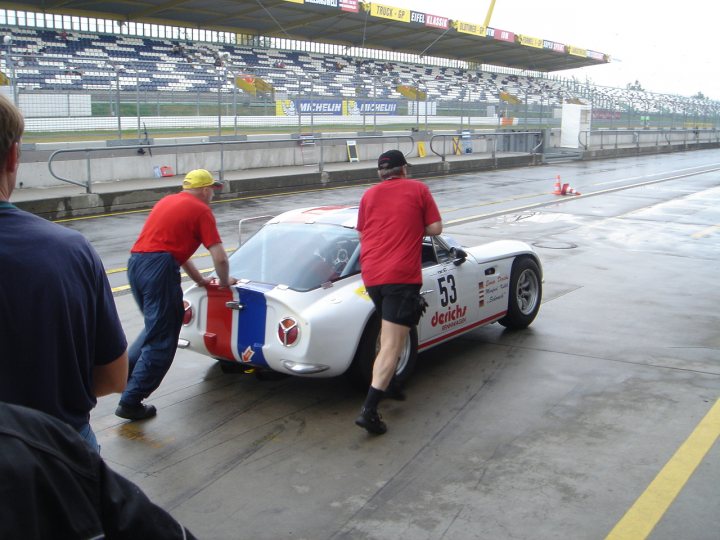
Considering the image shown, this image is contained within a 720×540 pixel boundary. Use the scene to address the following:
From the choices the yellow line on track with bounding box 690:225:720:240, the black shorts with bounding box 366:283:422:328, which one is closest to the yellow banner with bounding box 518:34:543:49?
the yellow line on track with bounding box 690:225:720:240

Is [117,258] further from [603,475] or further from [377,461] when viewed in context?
[603,475]

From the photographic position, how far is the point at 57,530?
143cm

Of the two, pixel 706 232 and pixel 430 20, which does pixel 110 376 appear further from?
pixel 430 20

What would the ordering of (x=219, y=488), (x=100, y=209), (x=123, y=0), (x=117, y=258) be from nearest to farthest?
(x=219, y=488)
(x=117, y=258)
(x=100, y=209)
(x=123, y=0)

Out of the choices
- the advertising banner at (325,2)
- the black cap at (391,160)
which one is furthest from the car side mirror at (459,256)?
the advertising banner at (325,2)

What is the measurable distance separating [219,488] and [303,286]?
174cm

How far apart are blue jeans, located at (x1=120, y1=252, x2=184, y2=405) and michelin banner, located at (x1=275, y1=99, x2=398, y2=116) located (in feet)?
63.0

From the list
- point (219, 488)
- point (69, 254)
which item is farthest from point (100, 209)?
point (69, 254)

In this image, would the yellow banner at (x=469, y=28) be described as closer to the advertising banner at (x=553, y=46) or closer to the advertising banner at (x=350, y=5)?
the advertising banner at (x=553, y=46)

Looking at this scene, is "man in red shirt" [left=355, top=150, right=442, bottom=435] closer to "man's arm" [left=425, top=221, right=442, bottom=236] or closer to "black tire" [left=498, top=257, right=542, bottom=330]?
"man's arm" [left=425, top=221, right=442, bottom=236]

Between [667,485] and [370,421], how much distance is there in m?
1.80

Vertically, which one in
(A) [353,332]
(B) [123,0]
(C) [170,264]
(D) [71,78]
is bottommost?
(A) [353,332]

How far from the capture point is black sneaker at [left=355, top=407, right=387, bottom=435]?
5.00 metres

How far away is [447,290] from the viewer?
6375mm
